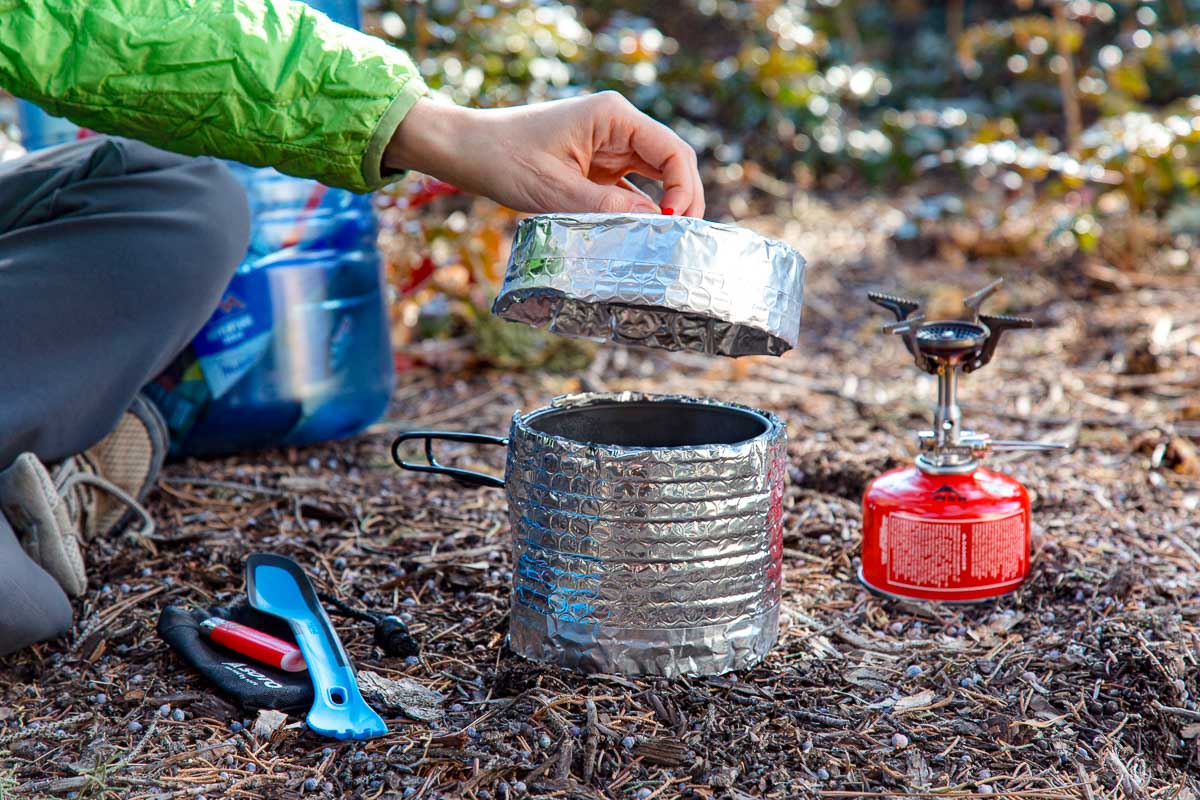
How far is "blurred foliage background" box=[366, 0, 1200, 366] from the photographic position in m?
3.32

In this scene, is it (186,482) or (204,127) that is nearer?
(204,127)

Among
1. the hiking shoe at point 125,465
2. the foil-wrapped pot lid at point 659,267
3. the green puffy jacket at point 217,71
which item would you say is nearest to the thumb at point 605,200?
the foil-wrapped pot lid at point 659,267

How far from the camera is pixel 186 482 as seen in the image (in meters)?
2.33

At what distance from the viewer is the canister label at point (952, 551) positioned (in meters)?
1.77

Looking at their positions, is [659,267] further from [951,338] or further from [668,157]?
[951,338]

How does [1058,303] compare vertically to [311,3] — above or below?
below

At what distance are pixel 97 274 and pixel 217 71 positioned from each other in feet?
2.08

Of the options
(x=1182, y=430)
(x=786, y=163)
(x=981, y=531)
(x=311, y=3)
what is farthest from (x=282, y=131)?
(x=786, y=163)

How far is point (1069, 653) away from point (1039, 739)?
0.80ft

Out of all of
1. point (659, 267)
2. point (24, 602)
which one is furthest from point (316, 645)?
point (659, 267)

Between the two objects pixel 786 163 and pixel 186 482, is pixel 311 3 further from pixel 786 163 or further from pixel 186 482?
pixel 786 163

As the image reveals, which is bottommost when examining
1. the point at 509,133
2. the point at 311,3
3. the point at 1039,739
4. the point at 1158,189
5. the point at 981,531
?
the point at 1039,739

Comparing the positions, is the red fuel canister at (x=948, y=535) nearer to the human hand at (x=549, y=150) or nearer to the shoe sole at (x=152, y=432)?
the human hand at (x=549, y=150)

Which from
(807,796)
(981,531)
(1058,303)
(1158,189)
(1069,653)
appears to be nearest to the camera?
(807,796)
